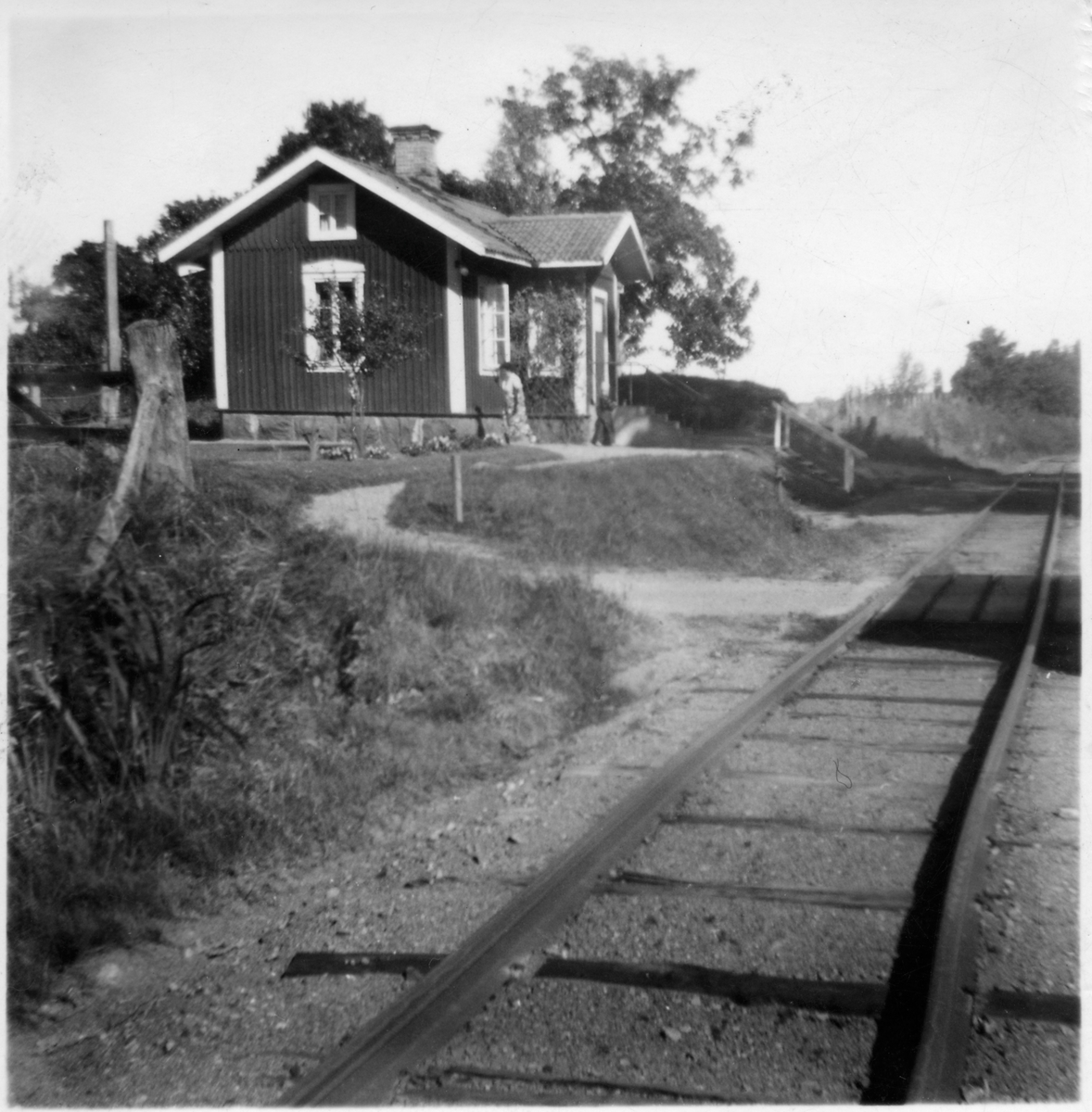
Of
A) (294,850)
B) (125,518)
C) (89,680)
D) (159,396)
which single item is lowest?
(294,850)

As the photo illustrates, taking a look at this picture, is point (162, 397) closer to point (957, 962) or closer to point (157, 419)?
point (157, 419)

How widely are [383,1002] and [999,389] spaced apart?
15020 millimetres

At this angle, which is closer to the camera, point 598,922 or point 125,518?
point 598,922

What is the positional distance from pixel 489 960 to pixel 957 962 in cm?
151

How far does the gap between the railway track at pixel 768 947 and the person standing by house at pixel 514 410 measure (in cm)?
926

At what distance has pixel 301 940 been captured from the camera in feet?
14.1

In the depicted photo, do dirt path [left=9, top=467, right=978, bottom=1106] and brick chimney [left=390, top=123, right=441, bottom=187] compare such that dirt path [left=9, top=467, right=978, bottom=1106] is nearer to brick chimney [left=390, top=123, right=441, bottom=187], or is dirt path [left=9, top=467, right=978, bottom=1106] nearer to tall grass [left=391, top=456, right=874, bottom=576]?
brick chimney [left=390, top=123, right=441, bottom=187]

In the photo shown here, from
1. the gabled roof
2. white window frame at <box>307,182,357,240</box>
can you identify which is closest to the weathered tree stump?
the gabled roof

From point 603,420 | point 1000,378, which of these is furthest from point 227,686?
point 1000,378

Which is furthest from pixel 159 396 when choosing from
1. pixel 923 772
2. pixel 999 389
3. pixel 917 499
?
pixel 917 499

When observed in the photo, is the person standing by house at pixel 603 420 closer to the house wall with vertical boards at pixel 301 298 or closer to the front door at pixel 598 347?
the front door at pixel 598 347

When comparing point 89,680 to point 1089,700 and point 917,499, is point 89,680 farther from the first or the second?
point 917,499

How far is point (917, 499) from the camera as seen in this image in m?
Result: 22.7

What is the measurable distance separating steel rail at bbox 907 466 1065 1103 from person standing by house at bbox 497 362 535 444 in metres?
10.3
